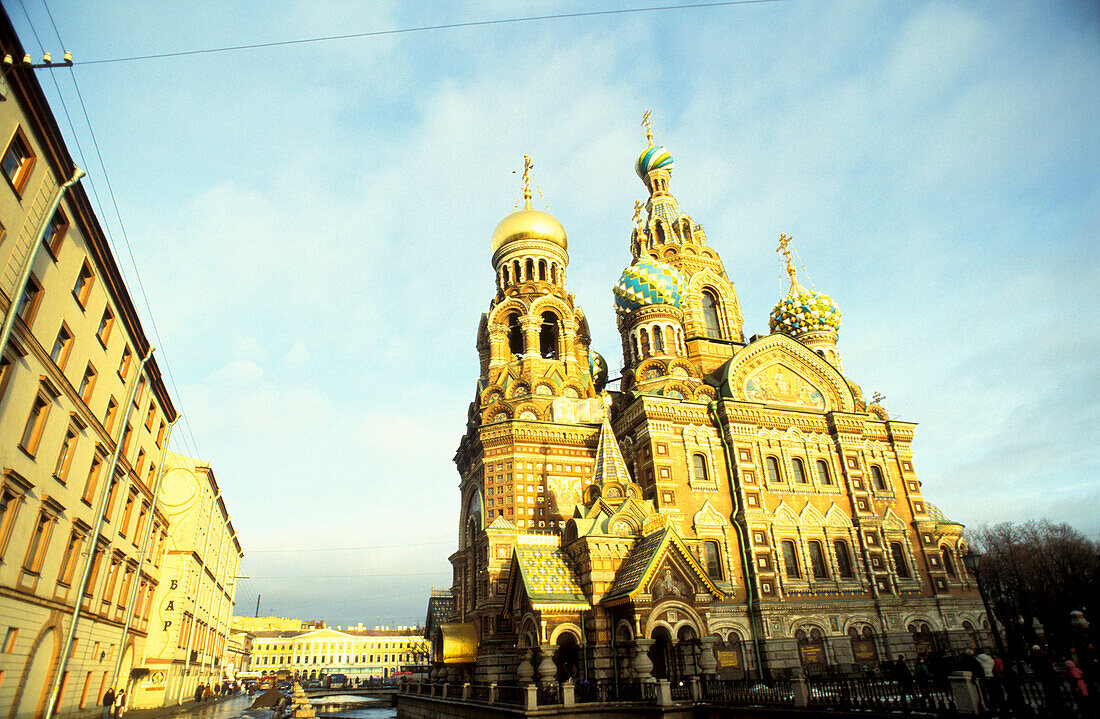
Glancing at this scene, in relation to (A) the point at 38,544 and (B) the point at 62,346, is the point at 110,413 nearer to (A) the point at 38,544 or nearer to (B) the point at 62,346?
(B) the point at 62,346

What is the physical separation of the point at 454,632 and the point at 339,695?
2662cm

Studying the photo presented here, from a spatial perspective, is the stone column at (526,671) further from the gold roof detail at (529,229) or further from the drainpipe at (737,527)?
the gold roof detail at (529,229)

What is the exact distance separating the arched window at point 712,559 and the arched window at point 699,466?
2.58 metres

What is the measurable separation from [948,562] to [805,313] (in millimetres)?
13885

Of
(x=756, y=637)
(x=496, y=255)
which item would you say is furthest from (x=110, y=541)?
(x=496, y=255)

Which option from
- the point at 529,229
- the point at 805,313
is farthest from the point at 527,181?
the point at 805,313

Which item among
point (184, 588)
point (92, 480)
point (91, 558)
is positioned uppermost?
point (92, 480)

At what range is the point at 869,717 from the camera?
11.5 metres

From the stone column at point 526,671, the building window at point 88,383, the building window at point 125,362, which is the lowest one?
the stone column at point 526,671

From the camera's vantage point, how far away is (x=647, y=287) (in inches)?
1261

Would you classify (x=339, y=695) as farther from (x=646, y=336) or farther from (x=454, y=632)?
(x=646, y=336)

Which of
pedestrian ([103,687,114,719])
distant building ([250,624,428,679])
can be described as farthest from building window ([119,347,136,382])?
distant building ([250,624,428,679])

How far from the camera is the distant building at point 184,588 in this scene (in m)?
24.2

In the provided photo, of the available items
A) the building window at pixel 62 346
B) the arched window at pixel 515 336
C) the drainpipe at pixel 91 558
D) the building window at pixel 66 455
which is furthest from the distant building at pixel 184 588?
the arched window at pixel 515 336
